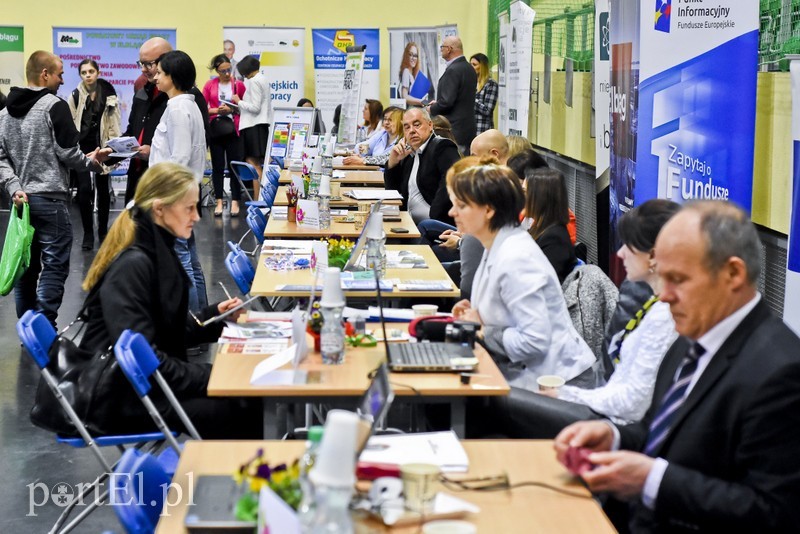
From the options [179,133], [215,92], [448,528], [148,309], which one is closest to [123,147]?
[179,133]

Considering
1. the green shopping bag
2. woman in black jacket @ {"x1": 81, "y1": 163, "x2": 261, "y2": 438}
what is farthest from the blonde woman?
woman in black jacket @ {"x1": 81, "y1": 163, "x2": 261, "y2": 438}

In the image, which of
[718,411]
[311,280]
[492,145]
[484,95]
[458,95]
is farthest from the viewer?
[484,95]

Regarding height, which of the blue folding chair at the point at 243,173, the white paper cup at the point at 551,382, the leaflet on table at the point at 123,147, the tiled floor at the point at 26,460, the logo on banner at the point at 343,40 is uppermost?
the logo on banner at the point at 343,40

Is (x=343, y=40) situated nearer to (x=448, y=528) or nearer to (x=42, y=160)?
(x=42, y=160)

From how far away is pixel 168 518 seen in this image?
2.06 m

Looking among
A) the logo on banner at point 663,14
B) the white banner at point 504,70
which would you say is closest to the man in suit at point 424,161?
the logo on banner at point 663,14

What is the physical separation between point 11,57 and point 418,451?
13403mm

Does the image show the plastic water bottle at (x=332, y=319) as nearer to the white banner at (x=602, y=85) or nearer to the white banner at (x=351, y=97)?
the white banner at (x=602, y=85)

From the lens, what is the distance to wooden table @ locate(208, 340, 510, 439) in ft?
9.70

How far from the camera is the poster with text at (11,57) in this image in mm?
14023

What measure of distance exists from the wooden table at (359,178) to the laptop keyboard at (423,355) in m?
5.50

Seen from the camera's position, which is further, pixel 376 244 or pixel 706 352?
pixel 376 244

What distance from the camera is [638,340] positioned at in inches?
119

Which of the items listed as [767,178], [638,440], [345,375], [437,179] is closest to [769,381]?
[638,440]
